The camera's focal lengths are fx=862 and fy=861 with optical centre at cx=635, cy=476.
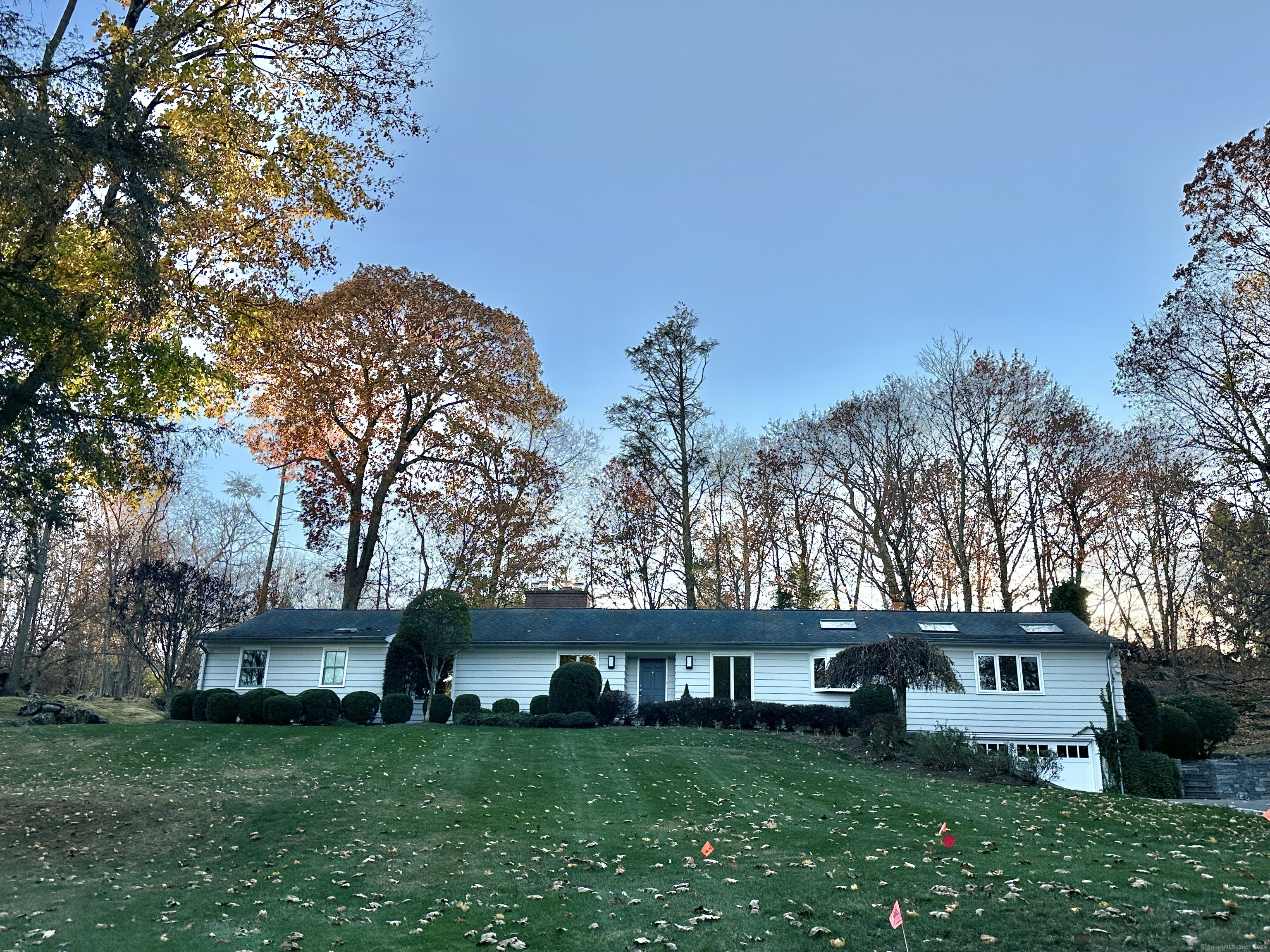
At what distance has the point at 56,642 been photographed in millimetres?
39125

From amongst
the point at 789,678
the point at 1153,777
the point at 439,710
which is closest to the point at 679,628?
the point at 789,678

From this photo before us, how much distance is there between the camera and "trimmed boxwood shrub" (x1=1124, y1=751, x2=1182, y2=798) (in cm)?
1934

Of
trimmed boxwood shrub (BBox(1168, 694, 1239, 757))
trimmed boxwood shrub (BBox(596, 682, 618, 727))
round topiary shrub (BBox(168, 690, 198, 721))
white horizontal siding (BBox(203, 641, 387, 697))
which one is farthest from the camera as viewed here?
white horizontal siding (BBox(203, 641, 387, 697))

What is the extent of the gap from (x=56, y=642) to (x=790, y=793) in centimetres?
3821

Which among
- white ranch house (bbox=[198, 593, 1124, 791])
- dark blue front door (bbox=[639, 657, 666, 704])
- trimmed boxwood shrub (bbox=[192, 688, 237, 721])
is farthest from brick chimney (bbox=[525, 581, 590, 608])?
trimmed boxwood shrub (bbox=[192, 688, 237, 721])

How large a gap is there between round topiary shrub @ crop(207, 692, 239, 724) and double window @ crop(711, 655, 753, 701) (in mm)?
13351

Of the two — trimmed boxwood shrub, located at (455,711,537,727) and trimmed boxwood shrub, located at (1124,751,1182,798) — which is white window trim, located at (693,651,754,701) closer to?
trimmed boxwood shrub, located at (455,711,537,727)

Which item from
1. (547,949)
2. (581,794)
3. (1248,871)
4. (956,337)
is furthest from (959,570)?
(547,949)

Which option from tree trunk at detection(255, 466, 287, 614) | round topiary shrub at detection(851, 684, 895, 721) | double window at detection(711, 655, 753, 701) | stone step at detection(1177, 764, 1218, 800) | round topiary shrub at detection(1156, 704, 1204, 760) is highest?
tree trunk at detection(255, 466, 287, 614)

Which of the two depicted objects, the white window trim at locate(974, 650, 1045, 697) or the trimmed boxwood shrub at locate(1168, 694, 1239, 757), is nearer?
the trimmed boxwood shrub at locate(1168, 694, 1239, 757)

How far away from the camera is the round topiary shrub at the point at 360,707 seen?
23.5m

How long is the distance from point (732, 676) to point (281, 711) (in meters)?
12.6

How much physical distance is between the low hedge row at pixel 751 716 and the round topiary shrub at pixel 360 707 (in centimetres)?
754

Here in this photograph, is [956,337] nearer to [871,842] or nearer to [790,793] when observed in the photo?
[790,793]
